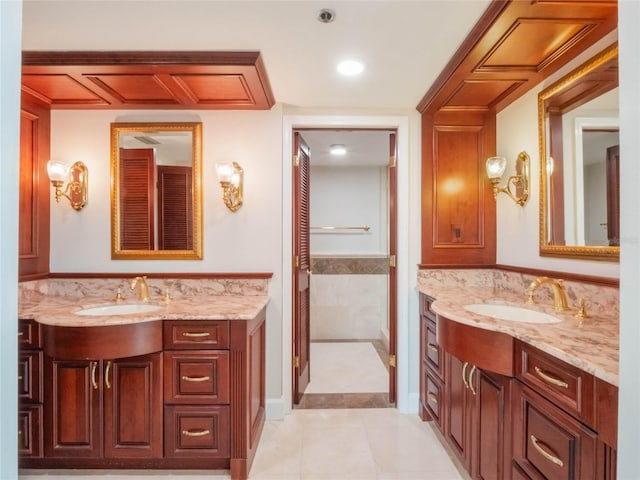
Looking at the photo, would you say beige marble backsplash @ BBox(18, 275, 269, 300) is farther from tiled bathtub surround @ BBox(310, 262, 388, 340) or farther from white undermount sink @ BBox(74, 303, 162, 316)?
tiled bathtub surround @ BBox(310, 262, 388, 340)

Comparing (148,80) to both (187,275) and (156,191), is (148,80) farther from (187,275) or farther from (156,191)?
(187,275)

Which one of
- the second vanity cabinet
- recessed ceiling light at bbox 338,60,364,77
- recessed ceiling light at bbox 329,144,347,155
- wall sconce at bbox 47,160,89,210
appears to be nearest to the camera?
the second vanity cabinet

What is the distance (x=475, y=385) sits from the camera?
5.62 feet

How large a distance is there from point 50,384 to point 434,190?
2.65 metres

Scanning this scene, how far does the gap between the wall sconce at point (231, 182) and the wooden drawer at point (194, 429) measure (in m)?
Result: 1.29

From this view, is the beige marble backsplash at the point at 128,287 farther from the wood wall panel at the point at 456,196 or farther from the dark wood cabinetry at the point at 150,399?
the wood wall panel at the point at 456,196

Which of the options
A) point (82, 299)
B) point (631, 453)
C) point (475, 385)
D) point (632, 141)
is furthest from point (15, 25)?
point (82, 299)

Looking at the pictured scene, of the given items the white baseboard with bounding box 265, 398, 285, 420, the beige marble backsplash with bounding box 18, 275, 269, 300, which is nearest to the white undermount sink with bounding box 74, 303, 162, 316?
the beige marble backsplash with bounding box 18, 275, 269, 300

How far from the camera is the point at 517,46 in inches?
66.9

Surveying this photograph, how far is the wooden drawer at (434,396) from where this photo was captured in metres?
2.16

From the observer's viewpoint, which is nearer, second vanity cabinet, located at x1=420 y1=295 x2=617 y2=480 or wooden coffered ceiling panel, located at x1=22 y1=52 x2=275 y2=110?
second vanity cabinet, located at x1=420 y1=295 x2=617 y2=480

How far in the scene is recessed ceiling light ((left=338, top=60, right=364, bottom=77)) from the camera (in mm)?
1989

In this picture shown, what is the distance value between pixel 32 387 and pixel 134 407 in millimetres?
562

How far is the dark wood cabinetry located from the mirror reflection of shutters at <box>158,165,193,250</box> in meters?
0.81
